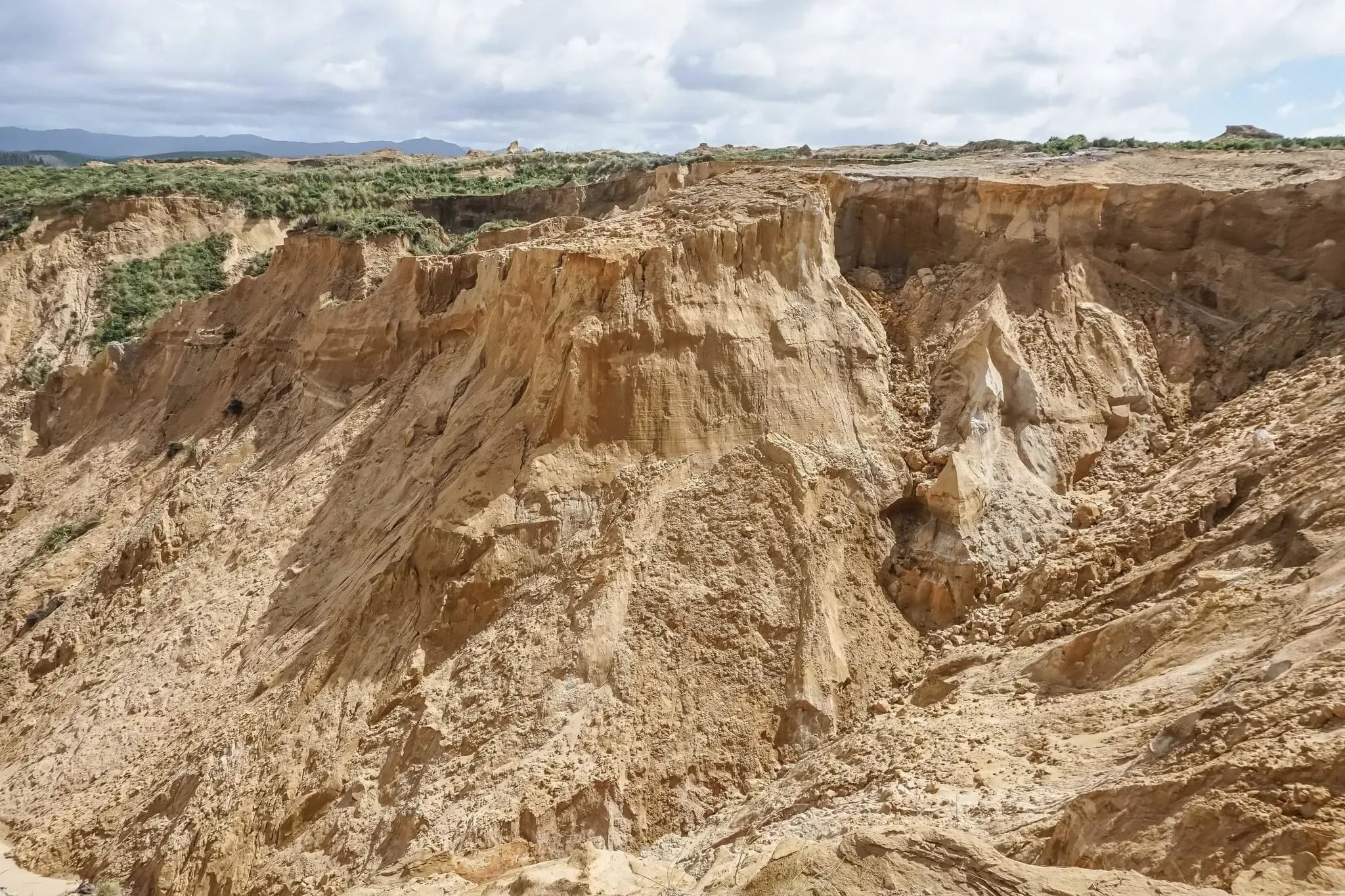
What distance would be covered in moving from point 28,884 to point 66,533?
8474 millimetres

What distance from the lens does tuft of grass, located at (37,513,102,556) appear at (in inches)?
711

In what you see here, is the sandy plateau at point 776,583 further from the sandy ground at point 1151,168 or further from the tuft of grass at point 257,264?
the tuft of grass at point 257,264

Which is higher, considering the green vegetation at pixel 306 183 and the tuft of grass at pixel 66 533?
the green vegetation at pixel 306 183

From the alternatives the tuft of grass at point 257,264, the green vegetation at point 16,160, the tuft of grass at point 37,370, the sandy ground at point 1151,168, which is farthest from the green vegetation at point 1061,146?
the green vegetation at point 16,160

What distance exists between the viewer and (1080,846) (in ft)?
19.8

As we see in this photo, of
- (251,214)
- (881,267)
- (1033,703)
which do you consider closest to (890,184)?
(881,267)

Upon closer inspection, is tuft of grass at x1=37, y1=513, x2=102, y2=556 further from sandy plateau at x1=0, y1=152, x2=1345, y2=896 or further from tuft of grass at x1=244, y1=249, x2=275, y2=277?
tuft of grass at x1=244, y1=249, x2=275, y2=277

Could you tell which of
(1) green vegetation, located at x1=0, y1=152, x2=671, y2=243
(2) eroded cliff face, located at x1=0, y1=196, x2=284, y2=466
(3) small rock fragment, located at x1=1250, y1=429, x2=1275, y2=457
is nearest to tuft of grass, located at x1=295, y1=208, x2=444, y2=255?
(1) green vegetation, located at x1=0, y1=152, x2=671, y2=243

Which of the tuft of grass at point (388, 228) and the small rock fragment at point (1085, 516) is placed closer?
the small rock fragment at point (1085, 516)

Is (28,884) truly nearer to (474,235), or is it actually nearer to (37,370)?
(474,235)

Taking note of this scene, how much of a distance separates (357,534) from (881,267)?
8942 millimetres

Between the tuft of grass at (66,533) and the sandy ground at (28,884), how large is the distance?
296 inches

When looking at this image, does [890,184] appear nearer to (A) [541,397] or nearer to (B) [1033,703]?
(A) [541,397]

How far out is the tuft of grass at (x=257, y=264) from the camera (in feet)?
90.5
